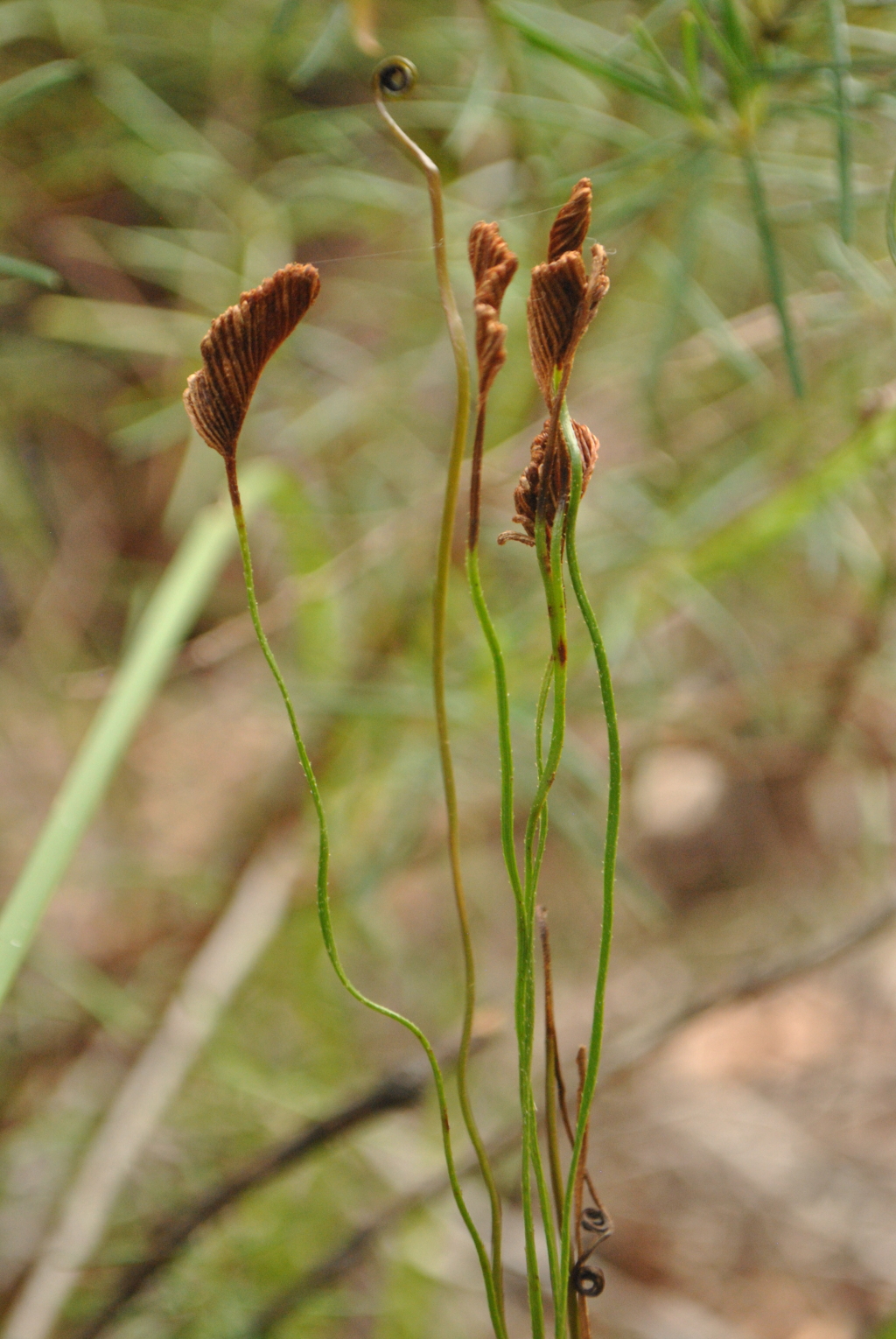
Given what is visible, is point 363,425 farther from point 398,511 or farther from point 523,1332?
point 523,1332

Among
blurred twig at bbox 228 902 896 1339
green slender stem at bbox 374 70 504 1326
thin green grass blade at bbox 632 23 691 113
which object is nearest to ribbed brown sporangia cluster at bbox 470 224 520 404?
green slender stem at bbox 374 70 504 1326

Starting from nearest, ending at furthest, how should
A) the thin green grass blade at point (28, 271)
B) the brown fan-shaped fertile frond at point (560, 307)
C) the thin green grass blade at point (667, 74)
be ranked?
the brown fan-shaped fertile frond at point (560, 307) → the thin green grass blade at point (28, 271) → the thin green grass blade at point (667, 74)

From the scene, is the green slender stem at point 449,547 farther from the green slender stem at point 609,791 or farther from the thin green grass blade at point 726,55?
the thin green grass blade at point 726,55

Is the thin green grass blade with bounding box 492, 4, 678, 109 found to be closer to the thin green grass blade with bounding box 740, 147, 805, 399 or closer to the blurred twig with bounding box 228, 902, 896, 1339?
the thin green grass blade with bounding box 740, 147, 805, 399

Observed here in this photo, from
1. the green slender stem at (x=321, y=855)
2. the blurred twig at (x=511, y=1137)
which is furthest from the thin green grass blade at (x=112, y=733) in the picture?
the blurred twig at (x=511, y=1137)

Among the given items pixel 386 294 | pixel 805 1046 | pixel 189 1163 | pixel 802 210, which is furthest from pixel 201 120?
pixel 805 1046

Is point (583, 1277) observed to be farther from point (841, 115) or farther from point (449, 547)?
point (841, 115)
